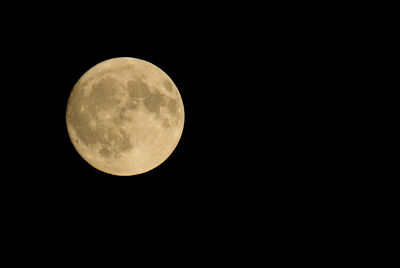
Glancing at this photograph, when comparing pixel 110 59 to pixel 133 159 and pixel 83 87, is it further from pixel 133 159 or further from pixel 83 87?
pixel 133 159

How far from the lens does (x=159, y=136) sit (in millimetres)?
4543

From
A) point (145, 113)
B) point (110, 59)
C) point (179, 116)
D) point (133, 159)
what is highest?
point (110, 59)

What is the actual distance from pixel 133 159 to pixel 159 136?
531 mm

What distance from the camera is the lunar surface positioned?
4.22 meters

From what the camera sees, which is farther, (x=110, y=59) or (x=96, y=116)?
(x=110, y=59)

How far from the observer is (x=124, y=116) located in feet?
13.7

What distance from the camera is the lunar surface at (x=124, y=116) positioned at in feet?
13.9

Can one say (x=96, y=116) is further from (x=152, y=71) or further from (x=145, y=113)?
(x=152, y=71)

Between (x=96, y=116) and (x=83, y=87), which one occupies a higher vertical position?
(x=83, y=87)

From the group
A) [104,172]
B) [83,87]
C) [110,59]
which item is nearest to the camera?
[83,87]

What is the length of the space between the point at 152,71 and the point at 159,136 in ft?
3.52

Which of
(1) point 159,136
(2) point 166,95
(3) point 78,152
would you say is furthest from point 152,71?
(3) point 78,152

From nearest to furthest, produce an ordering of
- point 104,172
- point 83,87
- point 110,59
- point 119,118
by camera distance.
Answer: point 119,118 < point 83,87 < point 110,59 < point 104,172

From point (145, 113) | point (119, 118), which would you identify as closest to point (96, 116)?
point (119, 118)
